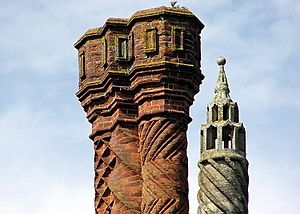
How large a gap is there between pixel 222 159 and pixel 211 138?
0.94 meters

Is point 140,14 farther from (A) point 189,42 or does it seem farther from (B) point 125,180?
(B) point 125,180

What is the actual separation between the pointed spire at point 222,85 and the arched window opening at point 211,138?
0.58m

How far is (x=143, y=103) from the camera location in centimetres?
1209

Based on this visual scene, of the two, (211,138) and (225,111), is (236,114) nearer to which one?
(225,111)

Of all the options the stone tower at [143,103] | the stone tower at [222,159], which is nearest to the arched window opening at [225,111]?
the stone tower at [222,159]

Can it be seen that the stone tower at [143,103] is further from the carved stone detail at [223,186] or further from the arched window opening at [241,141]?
the arched window opening at [241,141]

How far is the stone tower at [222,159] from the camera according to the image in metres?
15.6

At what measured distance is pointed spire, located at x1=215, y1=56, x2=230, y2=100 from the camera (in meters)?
17.7

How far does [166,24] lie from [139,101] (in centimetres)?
96

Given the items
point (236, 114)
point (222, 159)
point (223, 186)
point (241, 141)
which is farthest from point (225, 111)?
point (223, 186)

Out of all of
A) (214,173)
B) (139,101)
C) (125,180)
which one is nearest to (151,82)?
(139,101)

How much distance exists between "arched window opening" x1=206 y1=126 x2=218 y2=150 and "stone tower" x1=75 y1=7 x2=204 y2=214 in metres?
5.08

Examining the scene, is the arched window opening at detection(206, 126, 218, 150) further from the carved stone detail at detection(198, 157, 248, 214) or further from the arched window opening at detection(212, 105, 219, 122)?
the carved stone detail at detection(198, 157, 248, 214)

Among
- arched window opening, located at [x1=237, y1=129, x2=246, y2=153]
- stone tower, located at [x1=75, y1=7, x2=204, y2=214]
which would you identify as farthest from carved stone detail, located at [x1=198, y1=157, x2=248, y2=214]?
stone tower, located at [x1=75, y1=7, x2=204, y2=214]
